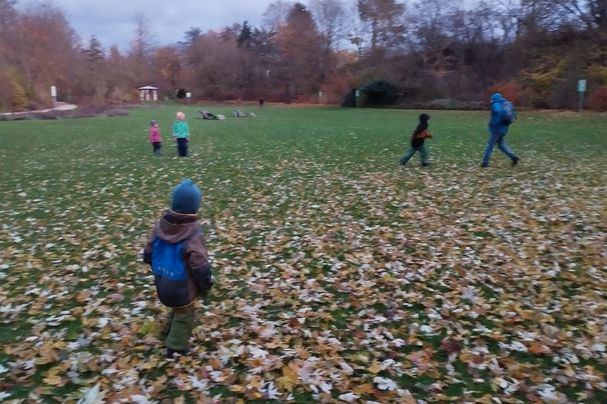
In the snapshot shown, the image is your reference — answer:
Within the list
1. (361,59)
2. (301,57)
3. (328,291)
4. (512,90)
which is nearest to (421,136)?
(328,291)

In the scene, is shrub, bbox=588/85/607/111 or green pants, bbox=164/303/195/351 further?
shrub, bbox=588/85/607/111

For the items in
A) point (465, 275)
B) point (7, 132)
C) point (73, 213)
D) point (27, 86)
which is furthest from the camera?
point (27, 86)

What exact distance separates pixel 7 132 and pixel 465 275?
30.4 m

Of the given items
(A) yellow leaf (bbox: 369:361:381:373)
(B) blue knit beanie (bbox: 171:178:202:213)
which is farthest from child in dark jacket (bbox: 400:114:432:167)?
(B) blue knit beanie (bbox: 171:178:202:213)

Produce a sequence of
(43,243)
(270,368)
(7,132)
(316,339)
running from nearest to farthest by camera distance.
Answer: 1. (270,368)
2. (316,339)
3. (43,243)
4. (7,132)

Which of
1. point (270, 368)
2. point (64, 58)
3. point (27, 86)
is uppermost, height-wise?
point (64, 58)

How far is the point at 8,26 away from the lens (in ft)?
200

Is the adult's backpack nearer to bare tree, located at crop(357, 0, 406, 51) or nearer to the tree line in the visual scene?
the tree line

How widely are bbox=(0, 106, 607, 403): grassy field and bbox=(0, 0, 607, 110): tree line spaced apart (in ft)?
96.7

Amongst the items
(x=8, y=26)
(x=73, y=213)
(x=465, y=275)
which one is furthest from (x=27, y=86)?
(x=465, y=275)

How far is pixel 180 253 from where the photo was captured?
397 centimetres

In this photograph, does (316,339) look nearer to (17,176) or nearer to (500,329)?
(500,329)

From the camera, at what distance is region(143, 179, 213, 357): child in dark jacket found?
13.0ft

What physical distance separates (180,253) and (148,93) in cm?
9359
